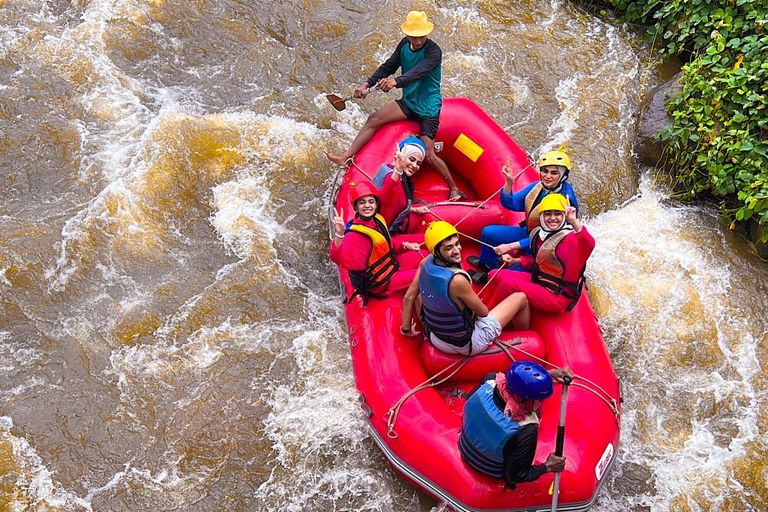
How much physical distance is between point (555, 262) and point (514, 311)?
0.44 m

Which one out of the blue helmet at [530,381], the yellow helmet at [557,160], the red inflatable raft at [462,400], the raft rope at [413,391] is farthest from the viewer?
the yellow helmet at [557,160]

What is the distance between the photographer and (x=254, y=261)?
6.48 metres

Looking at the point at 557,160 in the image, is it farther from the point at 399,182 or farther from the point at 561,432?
the point at 561,432

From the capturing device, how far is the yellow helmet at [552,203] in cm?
493

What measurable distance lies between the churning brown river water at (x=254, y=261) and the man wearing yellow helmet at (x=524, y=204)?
1216 mm

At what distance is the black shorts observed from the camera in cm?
635

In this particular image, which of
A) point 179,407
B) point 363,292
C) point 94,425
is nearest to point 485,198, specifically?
point 363,292

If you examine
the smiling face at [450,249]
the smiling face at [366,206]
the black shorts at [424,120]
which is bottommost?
the smiling face at [366,206]

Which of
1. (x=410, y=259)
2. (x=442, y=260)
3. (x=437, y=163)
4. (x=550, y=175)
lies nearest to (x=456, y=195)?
(x=437, y=163)

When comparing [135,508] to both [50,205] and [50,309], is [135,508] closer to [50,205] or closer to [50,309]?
[50,309]

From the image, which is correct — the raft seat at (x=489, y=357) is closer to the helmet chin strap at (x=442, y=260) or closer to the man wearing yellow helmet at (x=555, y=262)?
the man wearing yellow helmet at (x=555, y=262)

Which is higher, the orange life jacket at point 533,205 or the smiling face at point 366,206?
the orange life jacket at point 533,205

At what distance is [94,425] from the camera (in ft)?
17.7

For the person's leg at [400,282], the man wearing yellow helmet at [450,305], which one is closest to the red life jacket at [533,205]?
the man wearing yellow helmet at [450,305]
